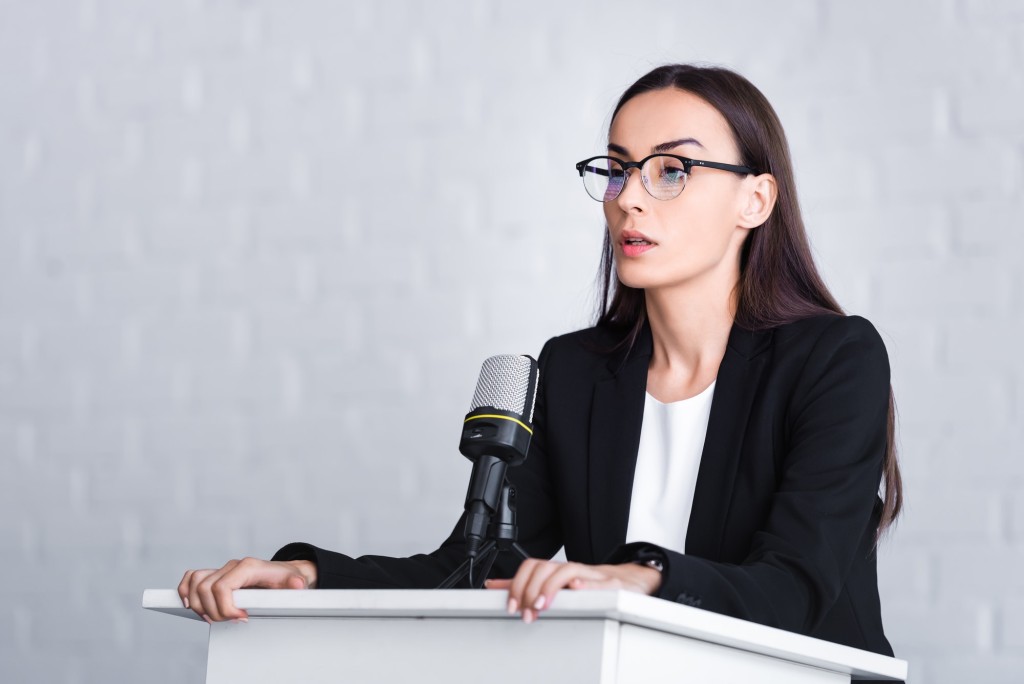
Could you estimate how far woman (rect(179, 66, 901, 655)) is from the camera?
1.62 meters

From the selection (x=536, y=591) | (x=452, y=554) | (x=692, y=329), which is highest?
(x=692, y=329)

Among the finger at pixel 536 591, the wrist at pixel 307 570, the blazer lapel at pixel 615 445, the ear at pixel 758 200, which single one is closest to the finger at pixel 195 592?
the wrist at pixel 307 570

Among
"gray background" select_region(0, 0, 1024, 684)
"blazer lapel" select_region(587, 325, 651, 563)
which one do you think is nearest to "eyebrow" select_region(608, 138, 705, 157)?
"blazer lapel" select_region(587, 325, 651, 563)

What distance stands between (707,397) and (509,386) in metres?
0.63

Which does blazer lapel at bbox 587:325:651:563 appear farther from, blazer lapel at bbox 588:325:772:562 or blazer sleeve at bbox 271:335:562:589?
blazer sleeve at bbox 271:335:562:589

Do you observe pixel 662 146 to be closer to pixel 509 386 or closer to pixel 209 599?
pixel 509 386

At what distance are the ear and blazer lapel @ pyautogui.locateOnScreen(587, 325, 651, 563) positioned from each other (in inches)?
10.4

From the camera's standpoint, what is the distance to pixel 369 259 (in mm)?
3004

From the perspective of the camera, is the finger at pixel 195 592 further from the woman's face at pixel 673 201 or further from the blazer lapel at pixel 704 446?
the woman's face at pixel 673 201

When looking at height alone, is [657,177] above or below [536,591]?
above

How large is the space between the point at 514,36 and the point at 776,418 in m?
1.47

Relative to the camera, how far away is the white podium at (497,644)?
1.10 m

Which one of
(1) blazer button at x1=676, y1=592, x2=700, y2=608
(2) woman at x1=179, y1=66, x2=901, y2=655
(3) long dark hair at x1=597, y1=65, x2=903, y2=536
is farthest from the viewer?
(3) long dark hair at x1=597, y1=65, x2=903, y2=536

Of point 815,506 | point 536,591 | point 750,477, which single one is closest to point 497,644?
point 536,591
